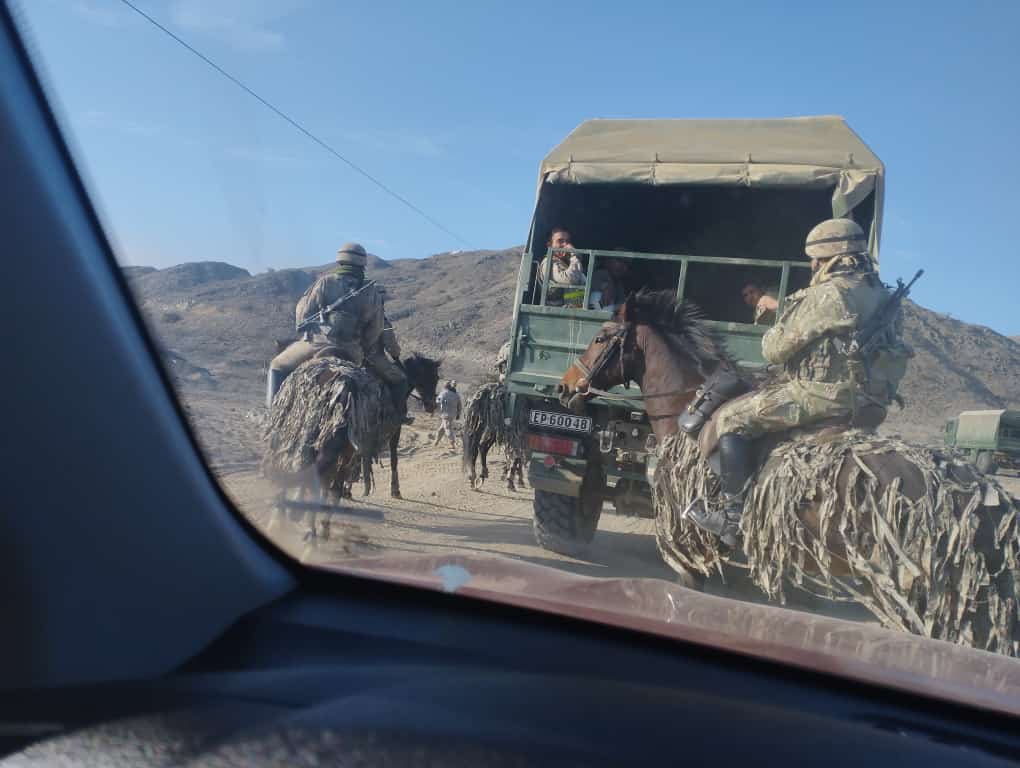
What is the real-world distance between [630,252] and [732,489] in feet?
10.7

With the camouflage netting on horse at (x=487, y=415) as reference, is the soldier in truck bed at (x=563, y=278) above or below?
above

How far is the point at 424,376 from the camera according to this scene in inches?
452

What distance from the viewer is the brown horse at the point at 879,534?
3.50 m

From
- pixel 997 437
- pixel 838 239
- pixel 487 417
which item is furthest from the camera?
pixel 997 437

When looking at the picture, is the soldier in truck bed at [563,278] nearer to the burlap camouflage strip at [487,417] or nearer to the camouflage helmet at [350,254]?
Result: the camouflage helmet at [350,254]

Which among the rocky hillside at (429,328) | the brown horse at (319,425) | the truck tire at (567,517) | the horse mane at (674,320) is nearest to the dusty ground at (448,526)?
the truck tire at (567,517)

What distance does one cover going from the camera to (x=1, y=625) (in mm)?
2102

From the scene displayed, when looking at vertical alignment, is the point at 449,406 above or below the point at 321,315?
below

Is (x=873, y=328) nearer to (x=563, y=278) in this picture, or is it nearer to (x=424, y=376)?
(x=563, y=278)

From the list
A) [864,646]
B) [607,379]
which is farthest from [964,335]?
[864,646]

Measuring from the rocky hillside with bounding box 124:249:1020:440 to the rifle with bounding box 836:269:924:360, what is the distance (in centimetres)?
162

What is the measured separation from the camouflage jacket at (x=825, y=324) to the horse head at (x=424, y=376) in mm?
7417

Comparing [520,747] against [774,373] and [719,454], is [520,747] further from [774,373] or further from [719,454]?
[774,373]

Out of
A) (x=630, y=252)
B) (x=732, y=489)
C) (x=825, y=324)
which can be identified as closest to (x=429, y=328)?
(x=630, y=252)
